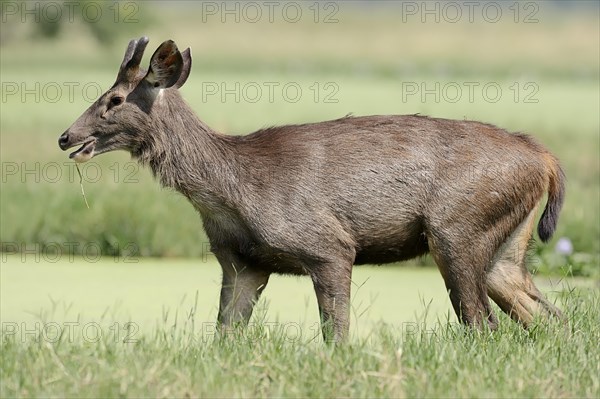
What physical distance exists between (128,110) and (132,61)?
0.83 ft

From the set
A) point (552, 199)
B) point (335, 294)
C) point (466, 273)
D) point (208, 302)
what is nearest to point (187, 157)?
point (335, 294)

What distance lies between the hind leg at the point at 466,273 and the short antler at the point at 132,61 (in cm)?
177

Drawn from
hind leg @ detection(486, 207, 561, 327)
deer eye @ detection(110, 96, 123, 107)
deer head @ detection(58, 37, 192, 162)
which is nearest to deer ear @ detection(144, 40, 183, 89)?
deer head @ detection(58, 37, 192, 162)

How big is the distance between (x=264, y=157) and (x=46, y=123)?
1305cm

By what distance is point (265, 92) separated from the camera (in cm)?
2903

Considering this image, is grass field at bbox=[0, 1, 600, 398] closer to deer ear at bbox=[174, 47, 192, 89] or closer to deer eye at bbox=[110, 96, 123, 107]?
deer eye at bbox=[110, 96, 123, 107]

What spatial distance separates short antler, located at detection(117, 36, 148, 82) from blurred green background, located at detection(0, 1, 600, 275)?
1.53 metres

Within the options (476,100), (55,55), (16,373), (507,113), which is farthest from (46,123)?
(55,55)

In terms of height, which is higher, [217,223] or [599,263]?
[217,223]

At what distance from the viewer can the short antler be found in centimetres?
666

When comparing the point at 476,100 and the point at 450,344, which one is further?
the point at 476,100

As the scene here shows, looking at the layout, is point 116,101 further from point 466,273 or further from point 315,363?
point 466,273

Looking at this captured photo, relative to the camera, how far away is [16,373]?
5.62 metres

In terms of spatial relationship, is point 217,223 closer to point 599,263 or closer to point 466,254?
point 466,254
